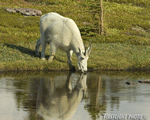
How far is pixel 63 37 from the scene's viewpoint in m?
31.0

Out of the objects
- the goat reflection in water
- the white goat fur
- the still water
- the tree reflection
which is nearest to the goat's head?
the white goat fur

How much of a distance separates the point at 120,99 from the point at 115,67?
11703mm

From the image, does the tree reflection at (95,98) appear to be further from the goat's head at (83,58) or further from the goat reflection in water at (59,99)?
the goat's head at (83,58)

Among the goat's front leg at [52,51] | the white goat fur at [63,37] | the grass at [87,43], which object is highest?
the white goat fur at [63,37]

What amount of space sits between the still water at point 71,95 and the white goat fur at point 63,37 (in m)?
1.43

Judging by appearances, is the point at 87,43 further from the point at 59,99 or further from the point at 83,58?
the point at 59,99

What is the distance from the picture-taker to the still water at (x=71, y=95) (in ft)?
60.1

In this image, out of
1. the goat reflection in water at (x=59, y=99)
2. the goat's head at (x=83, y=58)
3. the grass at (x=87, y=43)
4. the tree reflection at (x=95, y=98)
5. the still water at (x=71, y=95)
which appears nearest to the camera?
the goat reflection in water at (x=59, y=99)

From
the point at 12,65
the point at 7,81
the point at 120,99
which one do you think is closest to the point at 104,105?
the point at 120,99

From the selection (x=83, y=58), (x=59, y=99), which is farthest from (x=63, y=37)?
(x=59, y=99)

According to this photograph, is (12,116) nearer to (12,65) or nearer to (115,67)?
(12,65)

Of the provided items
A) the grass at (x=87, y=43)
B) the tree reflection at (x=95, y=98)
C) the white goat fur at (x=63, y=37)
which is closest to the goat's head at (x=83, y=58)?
the white goat fur at (x=63, y=37)

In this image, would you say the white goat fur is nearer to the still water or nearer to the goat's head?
the goat's head

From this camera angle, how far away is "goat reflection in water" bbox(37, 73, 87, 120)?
1808cm
